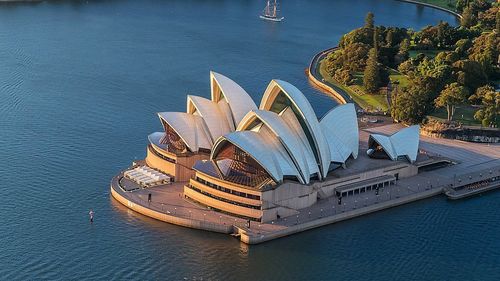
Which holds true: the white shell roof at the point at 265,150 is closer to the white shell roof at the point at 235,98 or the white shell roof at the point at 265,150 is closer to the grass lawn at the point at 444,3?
the white shell roof at the point at 235,98

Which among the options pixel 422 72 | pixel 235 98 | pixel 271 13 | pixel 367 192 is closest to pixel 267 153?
pixel 235 98

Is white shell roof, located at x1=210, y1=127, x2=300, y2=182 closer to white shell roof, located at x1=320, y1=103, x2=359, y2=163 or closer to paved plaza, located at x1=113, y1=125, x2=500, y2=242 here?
paved plaza, located at x1=113, y1=125, x2=500, y2=242

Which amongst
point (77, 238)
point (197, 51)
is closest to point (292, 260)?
point (77, 238)

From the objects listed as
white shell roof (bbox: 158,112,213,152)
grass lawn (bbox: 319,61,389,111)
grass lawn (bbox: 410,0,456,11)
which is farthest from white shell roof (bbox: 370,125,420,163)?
grass lawn (bbox: 410,0,456,11)

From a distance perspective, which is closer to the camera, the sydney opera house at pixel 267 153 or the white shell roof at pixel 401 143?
the sydney opera house at pixel 267 153

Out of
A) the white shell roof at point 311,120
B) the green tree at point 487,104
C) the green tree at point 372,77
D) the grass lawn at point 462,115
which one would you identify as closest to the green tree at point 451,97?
the grass lawn at point 462,115

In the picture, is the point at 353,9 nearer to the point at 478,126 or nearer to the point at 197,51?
the point at 197,51
